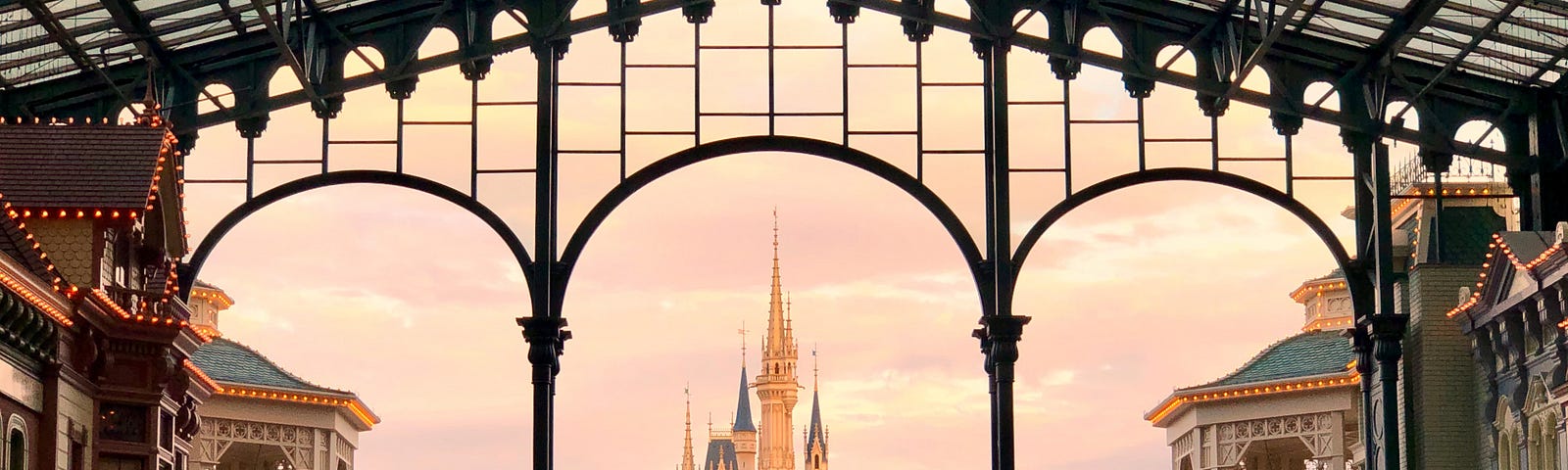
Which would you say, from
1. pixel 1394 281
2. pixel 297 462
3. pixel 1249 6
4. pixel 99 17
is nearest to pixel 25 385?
pixel 99 17

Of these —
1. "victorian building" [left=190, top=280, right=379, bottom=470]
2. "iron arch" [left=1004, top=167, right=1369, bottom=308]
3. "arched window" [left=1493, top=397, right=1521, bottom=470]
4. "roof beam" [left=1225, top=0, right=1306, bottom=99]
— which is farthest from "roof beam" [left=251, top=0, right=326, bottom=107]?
"arched window" [left=1493, top=397, right=1521, bottom=470]

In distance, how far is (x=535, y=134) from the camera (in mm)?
39219

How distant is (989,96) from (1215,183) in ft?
12.6

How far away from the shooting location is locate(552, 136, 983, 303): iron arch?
38438 millimetres

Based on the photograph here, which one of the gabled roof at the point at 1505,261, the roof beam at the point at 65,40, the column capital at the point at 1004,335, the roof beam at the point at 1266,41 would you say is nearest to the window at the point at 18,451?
the roof beam at the point at 65,40

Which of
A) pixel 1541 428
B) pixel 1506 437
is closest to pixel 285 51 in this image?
pixel 1541 428

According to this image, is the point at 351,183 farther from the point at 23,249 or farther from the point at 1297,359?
the point at 1297,359

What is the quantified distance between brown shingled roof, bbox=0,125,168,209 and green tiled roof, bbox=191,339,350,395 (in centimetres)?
2094

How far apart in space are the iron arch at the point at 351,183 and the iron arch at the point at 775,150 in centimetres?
87

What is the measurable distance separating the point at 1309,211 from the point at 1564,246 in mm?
6541

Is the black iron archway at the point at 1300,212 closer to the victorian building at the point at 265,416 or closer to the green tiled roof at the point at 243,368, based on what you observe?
the victorian building at the point at 265,416

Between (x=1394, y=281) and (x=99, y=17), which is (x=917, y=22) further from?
(x=99, y=17)

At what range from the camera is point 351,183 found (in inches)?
1549

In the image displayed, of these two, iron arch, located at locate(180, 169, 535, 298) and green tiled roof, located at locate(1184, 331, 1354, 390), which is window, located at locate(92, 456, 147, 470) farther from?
green tiled roof, located at locate(1184, 331, 1354, 390)
